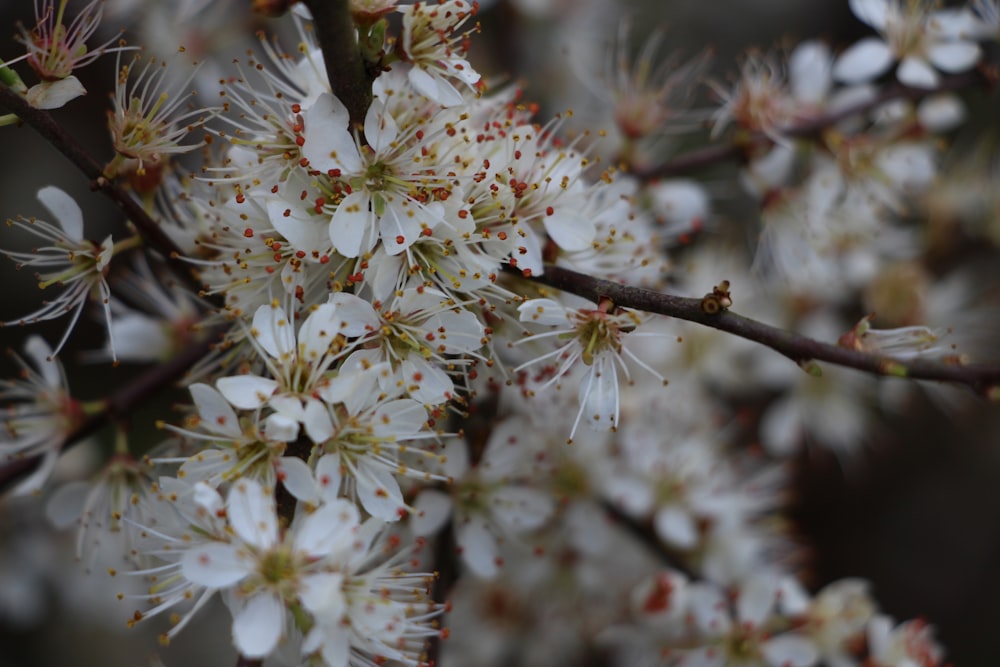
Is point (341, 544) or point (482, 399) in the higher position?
point (482, 399)

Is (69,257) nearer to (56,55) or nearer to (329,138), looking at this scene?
(56,55)

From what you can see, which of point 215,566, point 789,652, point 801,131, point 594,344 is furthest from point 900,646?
point 215,566

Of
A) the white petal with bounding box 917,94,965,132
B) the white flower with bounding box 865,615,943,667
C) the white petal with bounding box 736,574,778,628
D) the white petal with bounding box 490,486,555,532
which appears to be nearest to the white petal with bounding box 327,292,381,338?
the white petal with bounding box 490,486,555,532

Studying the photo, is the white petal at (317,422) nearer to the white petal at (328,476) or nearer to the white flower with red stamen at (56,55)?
the white petal at (328,476)

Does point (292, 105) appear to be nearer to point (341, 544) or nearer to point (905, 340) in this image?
point (341, 544)

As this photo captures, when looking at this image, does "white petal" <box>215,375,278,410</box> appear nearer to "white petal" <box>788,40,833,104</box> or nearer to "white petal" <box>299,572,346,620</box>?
"white petal" <box>299,572,346,620</box>

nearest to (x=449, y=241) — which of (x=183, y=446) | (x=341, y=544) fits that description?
(x=341, y=544)

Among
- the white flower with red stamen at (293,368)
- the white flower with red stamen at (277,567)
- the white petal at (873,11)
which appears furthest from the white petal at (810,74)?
the white flower with red stamen at (277,567)

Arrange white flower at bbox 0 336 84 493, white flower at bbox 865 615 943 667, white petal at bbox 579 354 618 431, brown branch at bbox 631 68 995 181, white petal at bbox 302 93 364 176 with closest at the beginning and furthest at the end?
white petal at bbox 302 93 364 176, white petal at bbox 579 354 618 431, white flower at bbox 0 336 84 493, white flower at bbox 865 615 943 667, brown branch at bbox 631 68 995 181
